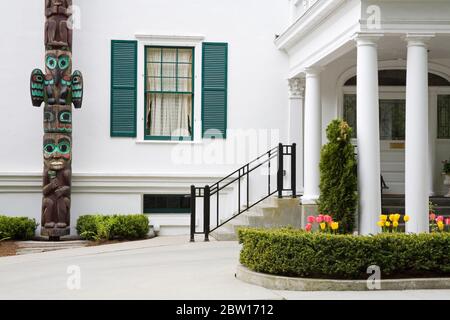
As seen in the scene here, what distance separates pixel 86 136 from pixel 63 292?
310 inches

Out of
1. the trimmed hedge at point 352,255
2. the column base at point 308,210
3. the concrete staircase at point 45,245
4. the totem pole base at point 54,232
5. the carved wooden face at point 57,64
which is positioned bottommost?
the concrete staircase at point 45,245

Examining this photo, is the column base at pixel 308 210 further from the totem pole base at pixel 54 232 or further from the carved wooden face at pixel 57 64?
the carved wooden face at pixel 57 64

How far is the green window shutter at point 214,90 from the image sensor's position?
55.2ft

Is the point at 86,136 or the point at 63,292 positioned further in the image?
the point at 86,136

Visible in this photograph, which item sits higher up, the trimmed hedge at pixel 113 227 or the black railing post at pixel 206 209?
the black railing post at pixel 206 209

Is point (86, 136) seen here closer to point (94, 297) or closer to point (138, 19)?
point (138, 19)

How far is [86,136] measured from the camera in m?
16.6

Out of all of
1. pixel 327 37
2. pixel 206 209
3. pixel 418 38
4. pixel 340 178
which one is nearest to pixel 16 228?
pixel 206 209

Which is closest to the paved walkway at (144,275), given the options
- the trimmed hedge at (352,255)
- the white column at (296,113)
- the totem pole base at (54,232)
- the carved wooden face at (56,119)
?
the trimmed hedge at (352,255)

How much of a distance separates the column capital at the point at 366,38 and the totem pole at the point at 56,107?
650 cm

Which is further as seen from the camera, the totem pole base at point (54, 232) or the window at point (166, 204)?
the window at point (166, 204)

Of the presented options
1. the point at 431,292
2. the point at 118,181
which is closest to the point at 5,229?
the point at 118,181

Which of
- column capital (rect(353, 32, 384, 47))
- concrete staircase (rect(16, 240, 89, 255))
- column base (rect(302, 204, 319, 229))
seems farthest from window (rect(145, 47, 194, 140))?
column capital (rect(353, 32, 384, 47))

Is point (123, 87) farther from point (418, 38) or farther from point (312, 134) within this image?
point (418, 38)
